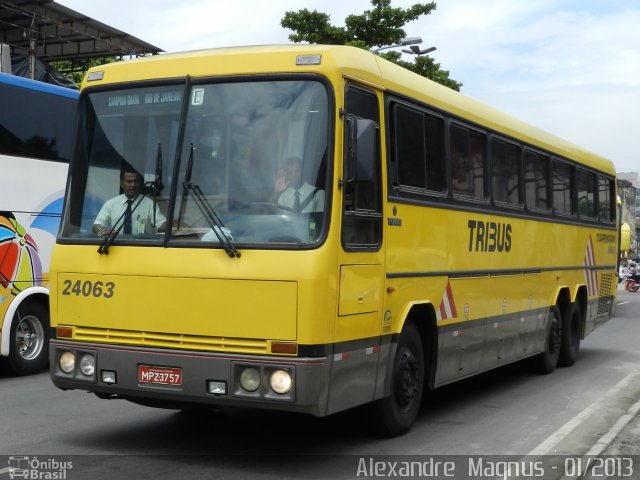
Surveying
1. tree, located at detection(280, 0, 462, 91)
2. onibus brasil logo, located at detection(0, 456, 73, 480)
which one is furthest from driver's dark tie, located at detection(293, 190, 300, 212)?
tree, located at detection(280, 0, 462, 91)

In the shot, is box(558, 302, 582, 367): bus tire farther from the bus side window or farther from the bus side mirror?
the bus side mirror

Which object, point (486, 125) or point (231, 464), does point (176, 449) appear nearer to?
point (231, 464)

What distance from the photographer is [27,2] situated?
73.1 feet

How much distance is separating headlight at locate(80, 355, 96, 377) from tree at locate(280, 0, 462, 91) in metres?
26.8

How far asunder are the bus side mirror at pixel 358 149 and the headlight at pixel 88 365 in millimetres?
2309

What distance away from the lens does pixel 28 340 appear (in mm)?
12438

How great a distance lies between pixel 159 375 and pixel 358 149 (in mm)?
2163

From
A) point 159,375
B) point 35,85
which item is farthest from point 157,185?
point 35,85

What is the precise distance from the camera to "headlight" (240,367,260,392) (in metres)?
6.63

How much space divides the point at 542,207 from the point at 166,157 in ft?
21.7

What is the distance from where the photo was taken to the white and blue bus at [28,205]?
11820mm

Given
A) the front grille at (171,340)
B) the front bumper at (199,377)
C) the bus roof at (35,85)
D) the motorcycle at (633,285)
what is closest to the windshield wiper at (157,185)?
the front grille at (171,340)

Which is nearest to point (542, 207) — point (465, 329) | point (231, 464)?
point (465, 329)

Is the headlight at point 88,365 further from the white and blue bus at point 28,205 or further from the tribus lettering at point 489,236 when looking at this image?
the white and blue bus at point 28,205
